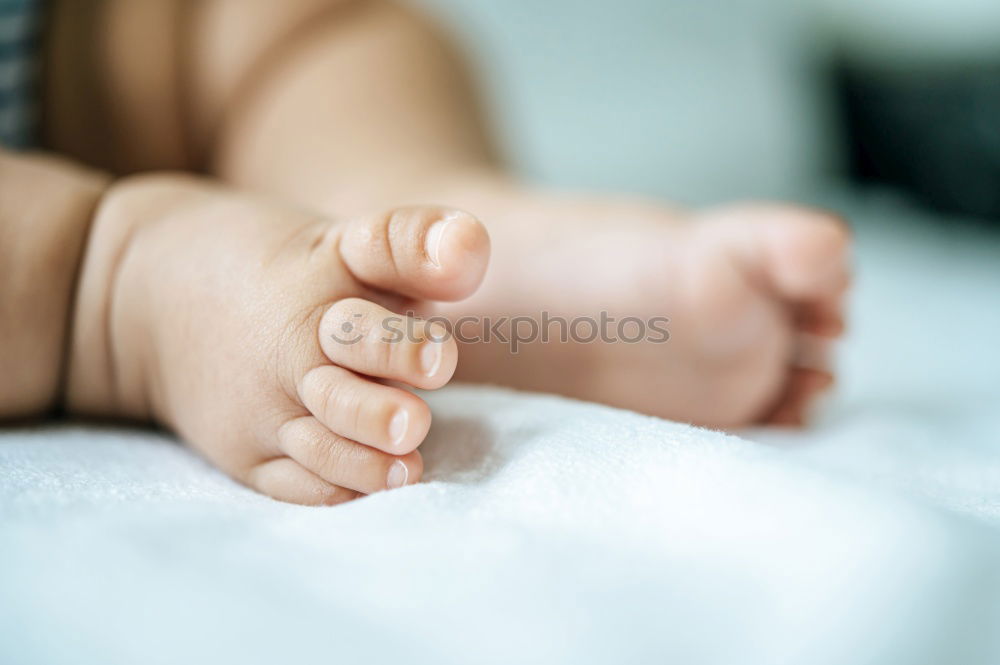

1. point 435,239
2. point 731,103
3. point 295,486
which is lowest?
point 295,486

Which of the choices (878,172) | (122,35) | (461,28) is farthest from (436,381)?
(878,172)

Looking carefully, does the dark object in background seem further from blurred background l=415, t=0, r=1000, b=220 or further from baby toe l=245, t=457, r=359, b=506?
baby toe l=245, t=457, r=359, b=506

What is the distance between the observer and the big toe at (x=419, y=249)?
0.34 meters

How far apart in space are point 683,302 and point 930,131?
89 centimetres

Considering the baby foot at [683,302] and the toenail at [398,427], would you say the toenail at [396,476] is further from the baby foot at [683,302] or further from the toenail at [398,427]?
the baby foot at [683,302]

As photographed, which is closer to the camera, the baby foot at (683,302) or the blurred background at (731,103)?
the baby foot at (683,302)

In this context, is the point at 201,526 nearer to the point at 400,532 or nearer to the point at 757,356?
the point at 400,532

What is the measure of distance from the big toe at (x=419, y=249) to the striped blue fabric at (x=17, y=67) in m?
0.39

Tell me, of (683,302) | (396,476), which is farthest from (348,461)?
(683,302)

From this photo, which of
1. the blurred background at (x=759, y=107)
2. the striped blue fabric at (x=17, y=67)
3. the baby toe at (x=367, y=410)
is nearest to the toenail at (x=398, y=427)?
the baby toe at (x=367, y=410)

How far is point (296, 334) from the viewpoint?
337mm

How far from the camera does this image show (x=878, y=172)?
129 cm

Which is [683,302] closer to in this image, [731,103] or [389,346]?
[389,346]

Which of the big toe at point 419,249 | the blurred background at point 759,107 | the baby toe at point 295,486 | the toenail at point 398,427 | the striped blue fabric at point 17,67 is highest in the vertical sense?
the blurred background at point 759,107
